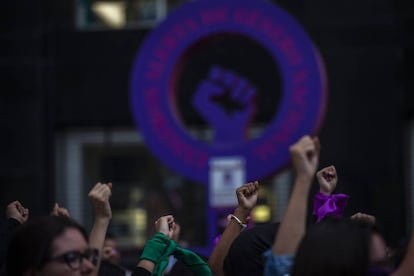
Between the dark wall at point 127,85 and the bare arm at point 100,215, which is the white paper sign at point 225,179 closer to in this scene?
the dark wall at point 127,85

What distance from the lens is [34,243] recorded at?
3242 mm

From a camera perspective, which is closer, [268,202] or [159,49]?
[159,49]

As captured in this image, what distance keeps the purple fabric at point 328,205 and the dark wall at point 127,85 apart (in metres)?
8.91

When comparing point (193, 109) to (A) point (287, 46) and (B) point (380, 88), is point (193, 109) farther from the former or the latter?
(A) point (287, 46)

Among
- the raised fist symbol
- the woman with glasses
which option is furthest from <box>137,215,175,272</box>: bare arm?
the raised fist symbol

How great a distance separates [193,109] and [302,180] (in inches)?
424

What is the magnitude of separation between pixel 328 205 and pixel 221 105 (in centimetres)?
657

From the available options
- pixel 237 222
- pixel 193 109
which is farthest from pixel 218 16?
pixel 237 222

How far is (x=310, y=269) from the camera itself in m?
2.95

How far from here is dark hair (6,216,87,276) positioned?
3.22 meters

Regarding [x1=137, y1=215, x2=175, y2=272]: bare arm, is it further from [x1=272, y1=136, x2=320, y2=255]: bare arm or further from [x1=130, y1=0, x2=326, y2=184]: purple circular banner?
[x1=130, y1=0, x2=326, y2=184]: purple circular banner

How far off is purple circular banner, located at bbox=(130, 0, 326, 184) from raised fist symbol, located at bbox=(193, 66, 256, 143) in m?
A: 0.01

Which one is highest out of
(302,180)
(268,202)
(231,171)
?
(302,180)

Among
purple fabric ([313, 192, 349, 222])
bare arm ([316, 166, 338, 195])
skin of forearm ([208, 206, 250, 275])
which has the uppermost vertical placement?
bare arm ([316, 166, 338, 195])
